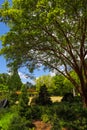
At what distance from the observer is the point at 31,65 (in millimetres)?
26156

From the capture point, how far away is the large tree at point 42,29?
18109mm

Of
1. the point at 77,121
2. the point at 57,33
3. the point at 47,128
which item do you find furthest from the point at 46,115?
the point at 57,33

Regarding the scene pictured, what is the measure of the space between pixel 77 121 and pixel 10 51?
8099 mm

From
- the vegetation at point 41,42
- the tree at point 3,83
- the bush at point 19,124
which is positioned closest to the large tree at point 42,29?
the vegetation at point 41,42

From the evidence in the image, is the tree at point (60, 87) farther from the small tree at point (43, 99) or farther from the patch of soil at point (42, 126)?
the patch of soil at point (42, 126)

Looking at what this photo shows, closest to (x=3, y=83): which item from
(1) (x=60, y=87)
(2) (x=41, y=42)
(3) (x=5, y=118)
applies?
(1) (x=60, y=87)

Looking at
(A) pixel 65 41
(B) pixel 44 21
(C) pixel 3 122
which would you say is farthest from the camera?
(A) pixel 65 41

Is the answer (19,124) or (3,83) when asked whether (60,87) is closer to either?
(3,83)

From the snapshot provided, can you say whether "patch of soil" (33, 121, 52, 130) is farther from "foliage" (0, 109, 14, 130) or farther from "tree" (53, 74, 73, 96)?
"tree" (53, 74, 73, 96)

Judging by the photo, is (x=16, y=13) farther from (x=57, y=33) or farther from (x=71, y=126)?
(x=71, y=126)

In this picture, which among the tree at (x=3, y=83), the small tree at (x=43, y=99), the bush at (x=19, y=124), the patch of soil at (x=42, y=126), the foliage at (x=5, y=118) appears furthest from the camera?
the tree at (x=3, y=83)

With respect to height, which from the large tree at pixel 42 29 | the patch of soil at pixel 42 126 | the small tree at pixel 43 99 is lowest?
the patch of soil at pixel 42 126

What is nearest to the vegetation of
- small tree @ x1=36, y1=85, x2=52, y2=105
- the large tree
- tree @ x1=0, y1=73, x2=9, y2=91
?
the large tree

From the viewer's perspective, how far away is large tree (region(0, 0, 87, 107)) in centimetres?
1811
